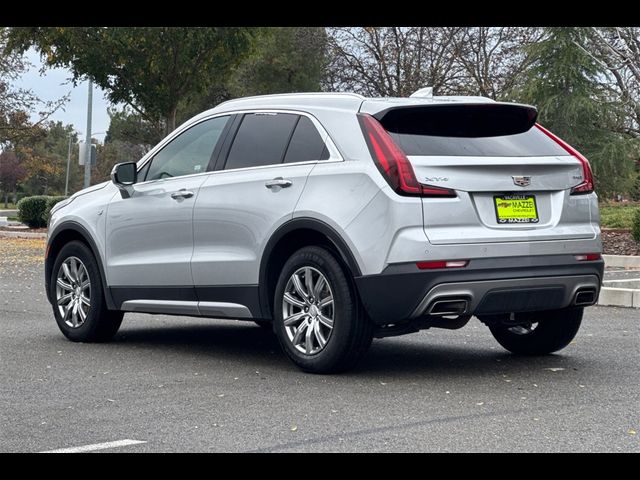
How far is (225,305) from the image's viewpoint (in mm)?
8445

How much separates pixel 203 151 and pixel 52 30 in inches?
837

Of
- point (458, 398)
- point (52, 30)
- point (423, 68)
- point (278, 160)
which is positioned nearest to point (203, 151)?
point (278, 160)

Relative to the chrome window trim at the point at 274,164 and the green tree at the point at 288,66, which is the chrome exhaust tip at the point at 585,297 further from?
the green tree at the point at 288,66

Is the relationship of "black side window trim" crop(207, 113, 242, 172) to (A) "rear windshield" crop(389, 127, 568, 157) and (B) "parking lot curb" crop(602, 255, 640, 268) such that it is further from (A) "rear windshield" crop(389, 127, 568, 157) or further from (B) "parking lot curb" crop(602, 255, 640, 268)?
(B) "parking lot curb" crop(602, 255, 640, 268)

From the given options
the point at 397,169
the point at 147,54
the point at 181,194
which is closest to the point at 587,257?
the point at 397,169

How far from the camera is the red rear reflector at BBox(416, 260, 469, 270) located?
7270mm

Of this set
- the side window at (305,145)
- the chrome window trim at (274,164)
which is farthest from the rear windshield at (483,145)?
the side window at (305,145)

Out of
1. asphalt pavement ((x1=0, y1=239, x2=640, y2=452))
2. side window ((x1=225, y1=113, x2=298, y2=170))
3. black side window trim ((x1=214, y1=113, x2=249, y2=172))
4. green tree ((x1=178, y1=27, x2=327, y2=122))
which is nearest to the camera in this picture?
asphalt pavement ((x1=0, y1=239, x2=640, y2=452))

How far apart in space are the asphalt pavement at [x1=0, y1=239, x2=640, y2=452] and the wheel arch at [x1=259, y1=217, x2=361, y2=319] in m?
0.56

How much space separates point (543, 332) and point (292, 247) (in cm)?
198

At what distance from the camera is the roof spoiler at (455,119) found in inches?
303

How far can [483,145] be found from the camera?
7.78 m

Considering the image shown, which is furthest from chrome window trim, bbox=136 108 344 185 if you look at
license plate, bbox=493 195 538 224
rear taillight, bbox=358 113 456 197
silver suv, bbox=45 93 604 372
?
license plate, bbox=493 195 538 224
